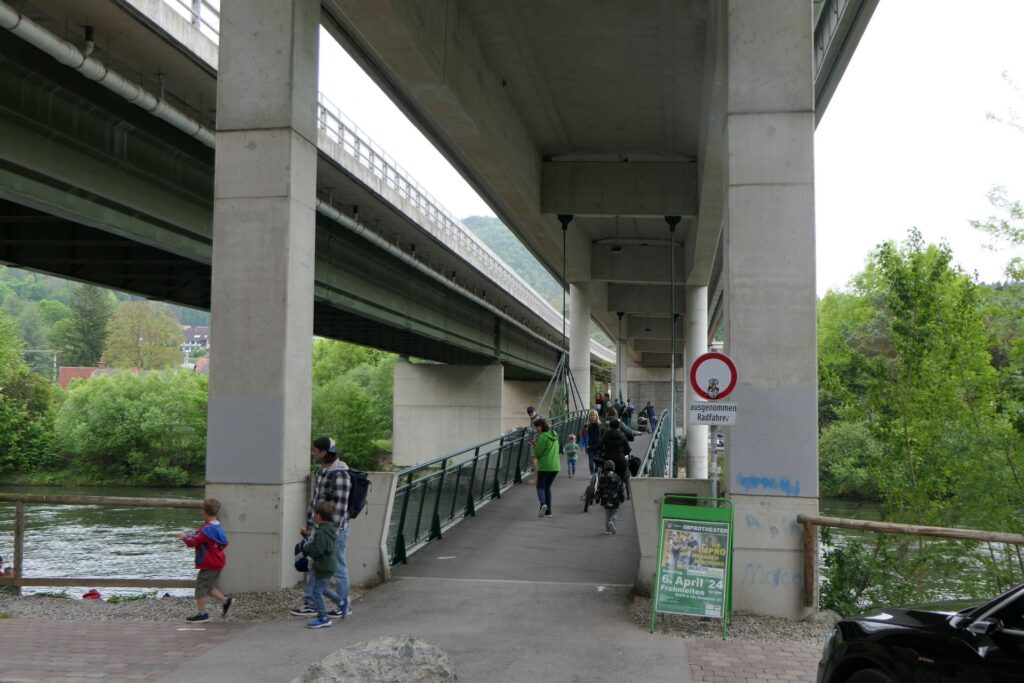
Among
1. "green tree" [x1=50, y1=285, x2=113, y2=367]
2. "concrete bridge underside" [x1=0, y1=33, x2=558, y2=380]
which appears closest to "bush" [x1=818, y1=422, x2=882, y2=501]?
"concrete bridge underside" [x1=0, y1=33, x2=558, y2=380]

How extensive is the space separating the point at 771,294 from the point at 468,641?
178 inches

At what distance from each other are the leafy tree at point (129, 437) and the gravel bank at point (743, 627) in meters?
43.6

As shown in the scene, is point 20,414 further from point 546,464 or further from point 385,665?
point 385,665

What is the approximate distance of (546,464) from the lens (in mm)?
14578

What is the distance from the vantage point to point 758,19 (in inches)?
385

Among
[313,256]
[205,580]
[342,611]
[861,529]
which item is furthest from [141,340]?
[861,529]

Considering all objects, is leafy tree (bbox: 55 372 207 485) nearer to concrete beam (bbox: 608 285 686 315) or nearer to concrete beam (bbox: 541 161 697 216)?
concrete beam (bbox: 608 285 686 315)

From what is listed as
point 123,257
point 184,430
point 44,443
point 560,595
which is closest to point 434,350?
point 184,430

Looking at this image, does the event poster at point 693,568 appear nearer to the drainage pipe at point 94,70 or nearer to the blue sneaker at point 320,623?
the blue sneaker at point 320,623

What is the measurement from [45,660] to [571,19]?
1258 cm

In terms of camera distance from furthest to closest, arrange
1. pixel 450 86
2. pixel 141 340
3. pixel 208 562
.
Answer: pixel 141 340, pixel 450 86, pixel 208 562

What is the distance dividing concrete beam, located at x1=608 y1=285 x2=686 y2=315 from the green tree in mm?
94066

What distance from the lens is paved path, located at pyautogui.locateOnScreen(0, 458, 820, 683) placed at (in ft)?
22.6

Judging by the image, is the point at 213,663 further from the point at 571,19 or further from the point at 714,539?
the point at 571,19
